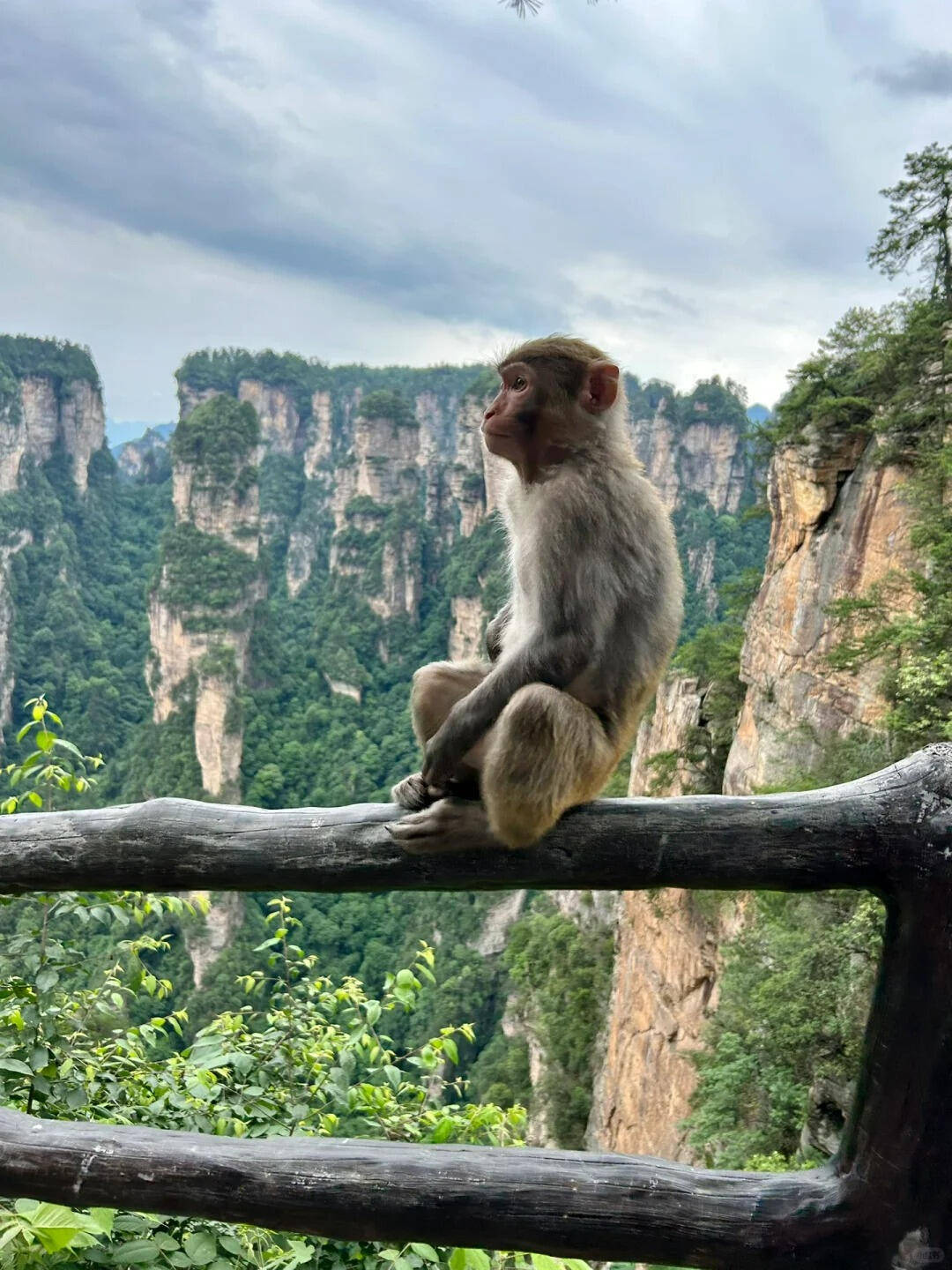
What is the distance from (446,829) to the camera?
71.5 inches

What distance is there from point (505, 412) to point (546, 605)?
48cm

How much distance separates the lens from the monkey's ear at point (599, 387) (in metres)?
2.34

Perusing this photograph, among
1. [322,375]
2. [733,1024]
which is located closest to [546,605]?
[733,1024]

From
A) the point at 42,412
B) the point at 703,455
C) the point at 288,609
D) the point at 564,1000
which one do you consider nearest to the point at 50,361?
the point at 42,412

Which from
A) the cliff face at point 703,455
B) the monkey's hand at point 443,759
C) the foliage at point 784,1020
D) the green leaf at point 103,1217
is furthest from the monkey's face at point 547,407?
the cliff face at point 703,455

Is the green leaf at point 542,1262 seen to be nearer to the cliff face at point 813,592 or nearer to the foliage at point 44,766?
the foliage at point 44,766

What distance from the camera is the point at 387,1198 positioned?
1.60 meters

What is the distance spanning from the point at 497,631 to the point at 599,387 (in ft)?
2.24

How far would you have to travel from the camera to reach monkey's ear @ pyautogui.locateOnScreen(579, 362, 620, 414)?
234 cm

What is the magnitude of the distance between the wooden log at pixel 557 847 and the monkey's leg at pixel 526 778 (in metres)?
0.03

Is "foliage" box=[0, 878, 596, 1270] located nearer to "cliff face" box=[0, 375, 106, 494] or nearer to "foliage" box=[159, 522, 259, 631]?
"foliage" box=[159, 522, 259, 631]

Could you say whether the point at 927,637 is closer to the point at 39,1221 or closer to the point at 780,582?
the point at 780,582

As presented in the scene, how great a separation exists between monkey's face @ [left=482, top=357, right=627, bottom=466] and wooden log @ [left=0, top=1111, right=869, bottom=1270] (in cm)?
149

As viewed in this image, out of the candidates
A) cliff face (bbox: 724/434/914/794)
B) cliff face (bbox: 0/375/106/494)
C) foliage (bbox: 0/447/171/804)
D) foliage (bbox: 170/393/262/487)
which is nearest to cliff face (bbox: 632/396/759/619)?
foliage (bbox: 170/393/262/487)
